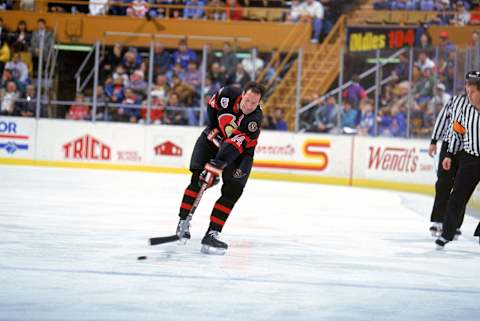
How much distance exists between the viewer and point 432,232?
9789mm

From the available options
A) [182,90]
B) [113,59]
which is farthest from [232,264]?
[113,59]

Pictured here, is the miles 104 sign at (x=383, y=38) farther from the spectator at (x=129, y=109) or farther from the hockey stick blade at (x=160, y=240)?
the hockey stick blade at (x=160, y=240)

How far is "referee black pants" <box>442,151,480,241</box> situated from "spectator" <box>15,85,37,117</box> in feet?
37.9

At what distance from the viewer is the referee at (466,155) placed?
836 cm

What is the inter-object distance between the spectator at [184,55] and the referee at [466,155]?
9952 mm

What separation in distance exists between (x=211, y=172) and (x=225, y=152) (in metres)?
0.19

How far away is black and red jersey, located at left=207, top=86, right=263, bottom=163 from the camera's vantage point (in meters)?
7.38

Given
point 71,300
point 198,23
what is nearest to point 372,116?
point 198,23

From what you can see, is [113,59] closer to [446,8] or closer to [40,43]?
[40,43]

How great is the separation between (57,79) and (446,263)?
11902 mm

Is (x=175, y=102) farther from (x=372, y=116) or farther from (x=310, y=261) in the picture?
(x=310, y=261)

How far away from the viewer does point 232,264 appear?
699 centimetres

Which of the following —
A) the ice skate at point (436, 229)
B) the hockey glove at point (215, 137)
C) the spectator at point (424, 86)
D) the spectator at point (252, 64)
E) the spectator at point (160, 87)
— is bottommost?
the ice skate at point (436, 229)

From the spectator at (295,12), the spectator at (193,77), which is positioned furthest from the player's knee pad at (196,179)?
the spectator at (295,12)
